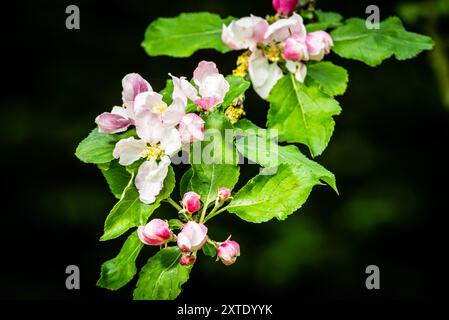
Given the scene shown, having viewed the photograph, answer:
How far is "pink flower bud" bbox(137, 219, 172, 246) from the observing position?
822 millimetres

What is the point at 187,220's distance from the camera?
87cm

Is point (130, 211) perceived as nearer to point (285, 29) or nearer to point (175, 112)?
point (175, 112)

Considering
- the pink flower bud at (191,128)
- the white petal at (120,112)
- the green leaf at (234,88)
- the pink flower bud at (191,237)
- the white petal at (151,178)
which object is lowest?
the pink flower bud at (191,237)

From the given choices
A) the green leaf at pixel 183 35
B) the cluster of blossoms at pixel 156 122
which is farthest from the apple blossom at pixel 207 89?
the green leaf at pixel 183 35

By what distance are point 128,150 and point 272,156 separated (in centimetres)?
19

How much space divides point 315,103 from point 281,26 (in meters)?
0.13

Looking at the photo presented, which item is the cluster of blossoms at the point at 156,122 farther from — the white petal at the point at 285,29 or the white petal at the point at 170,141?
the white petal at the point at 285,29

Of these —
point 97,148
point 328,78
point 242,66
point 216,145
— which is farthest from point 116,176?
point 328,78

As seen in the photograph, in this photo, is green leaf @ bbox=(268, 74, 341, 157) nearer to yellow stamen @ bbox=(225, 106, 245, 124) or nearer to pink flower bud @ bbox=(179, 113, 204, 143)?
yellow stamen @ bbox=(225, 106, 245, 124)

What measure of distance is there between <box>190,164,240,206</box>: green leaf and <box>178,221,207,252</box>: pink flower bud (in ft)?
0.24

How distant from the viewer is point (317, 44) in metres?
1.01

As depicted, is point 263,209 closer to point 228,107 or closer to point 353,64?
point 228,107

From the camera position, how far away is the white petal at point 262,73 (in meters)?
A: 1.02

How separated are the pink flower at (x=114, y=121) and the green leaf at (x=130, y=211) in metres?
0.08
